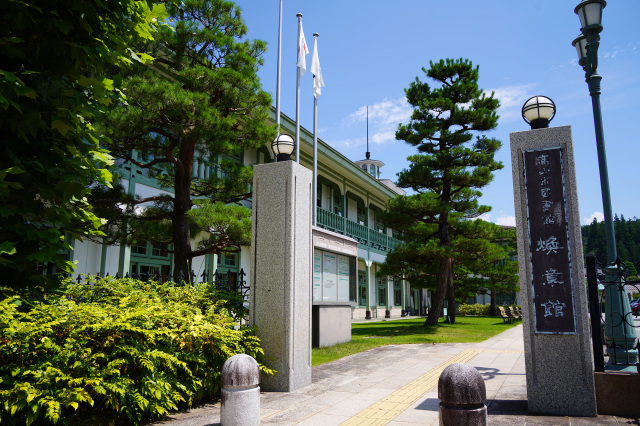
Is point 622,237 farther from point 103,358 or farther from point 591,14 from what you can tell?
point 103,358

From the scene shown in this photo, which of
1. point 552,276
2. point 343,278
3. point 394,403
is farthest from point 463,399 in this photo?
point 343,278

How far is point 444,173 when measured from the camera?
17953 mm

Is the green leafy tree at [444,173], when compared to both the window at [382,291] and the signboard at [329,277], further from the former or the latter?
the window at [382,291]

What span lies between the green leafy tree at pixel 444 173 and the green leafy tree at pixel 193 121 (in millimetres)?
8302

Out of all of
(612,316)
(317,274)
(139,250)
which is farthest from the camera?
(139,250)

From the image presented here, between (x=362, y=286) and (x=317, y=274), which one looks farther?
(x=362, y=286)

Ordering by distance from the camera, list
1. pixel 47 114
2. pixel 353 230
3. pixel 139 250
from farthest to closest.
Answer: pixel 353 230
pixel 139 250
pixel 47 114

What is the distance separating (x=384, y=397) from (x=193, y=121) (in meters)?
6.90

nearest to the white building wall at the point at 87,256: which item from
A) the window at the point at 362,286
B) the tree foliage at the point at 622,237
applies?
the window at the point at 362,286

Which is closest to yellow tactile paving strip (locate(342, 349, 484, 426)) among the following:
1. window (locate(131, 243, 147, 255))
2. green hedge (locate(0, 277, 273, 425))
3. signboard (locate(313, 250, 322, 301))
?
green hedge (locate(0, 277, 273, 425))

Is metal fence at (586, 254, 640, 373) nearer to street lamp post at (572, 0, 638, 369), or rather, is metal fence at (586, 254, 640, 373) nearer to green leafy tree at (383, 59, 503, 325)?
street lamp post at (572, 0, 638, 369)

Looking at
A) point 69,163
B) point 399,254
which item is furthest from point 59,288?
point 399,254

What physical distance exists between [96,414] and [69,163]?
2907 mm

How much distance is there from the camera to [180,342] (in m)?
5.52
